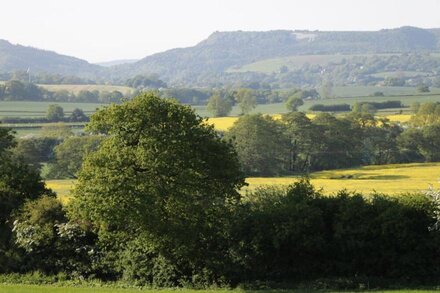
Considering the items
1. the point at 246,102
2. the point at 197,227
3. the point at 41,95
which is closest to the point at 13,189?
the point at 197,227

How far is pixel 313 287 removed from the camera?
25828mm

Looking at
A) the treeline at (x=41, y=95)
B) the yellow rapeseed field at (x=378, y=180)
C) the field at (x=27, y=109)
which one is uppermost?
the treeline at (x=41, y=95)

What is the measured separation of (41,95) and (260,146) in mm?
93329

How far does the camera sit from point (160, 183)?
26.7 m

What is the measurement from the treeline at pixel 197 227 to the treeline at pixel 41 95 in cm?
13067

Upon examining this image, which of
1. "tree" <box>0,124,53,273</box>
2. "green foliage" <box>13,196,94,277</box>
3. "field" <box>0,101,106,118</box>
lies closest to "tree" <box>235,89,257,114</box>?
"field" <box>0,101,106,118</box>

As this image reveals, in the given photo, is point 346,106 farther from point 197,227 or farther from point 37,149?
point 197,227

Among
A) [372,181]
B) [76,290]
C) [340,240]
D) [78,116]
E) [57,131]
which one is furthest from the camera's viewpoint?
[78,116]

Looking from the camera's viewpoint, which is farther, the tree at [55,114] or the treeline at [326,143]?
the tree at [55,114]

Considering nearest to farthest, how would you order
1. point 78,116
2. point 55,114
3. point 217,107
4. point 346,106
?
point 55,114 → point 78,116 → point 217,107 → point 346,106

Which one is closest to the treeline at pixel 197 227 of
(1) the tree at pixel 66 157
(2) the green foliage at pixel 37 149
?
(1) the tree at pixel 66 157

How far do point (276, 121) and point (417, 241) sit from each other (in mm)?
70200

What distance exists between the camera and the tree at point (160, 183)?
26.2 metres

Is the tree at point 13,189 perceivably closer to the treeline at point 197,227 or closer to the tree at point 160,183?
the treeline at point 197,227
